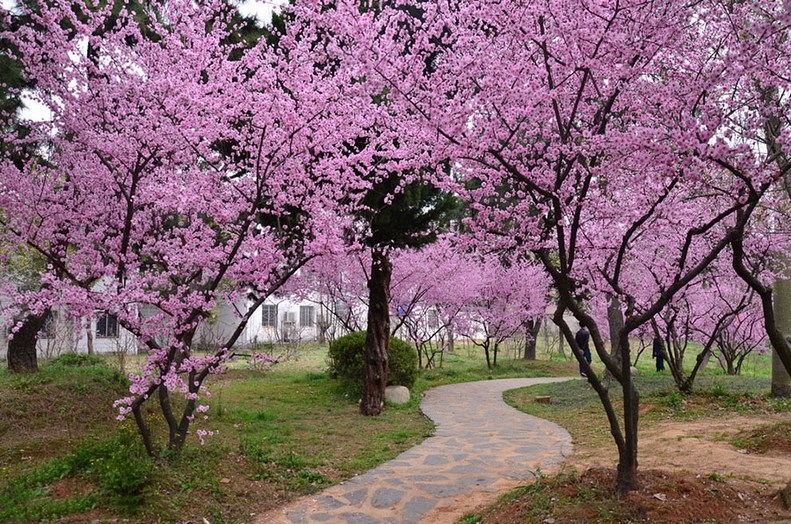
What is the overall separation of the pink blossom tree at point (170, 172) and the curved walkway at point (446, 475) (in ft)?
6.01

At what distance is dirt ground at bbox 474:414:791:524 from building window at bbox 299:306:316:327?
77.4 ft

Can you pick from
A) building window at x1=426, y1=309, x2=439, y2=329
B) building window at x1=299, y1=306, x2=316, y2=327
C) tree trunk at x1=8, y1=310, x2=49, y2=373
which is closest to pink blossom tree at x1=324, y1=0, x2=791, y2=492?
tree trunk at x1=8, y1=310, x2=49, y2=373

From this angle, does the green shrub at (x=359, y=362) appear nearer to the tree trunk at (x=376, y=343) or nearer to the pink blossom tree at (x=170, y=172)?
the tree trunk at (x=376, y=343)

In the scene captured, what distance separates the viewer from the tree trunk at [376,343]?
9.67 m

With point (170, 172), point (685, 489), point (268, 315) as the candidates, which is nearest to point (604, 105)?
point (685, 489)

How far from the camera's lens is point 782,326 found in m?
10.1

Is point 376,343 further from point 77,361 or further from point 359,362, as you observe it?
point 77,361

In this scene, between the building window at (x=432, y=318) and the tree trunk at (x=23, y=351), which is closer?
the tree trunk at (x=23, y=351)

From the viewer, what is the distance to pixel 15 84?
8297 millimetres

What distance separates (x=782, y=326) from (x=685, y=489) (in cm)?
755

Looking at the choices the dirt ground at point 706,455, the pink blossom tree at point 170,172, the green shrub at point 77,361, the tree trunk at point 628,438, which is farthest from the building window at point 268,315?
the tree trunk at point 628,438

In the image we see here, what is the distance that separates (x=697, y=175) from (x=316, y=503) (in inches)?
161

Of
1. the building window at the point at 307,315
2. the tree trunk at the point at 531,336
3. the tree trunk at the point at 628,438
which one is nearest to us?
the tree trunk at the point at 628,438

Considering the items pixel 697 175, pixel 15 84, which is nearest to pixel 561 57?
pixel 697 175
